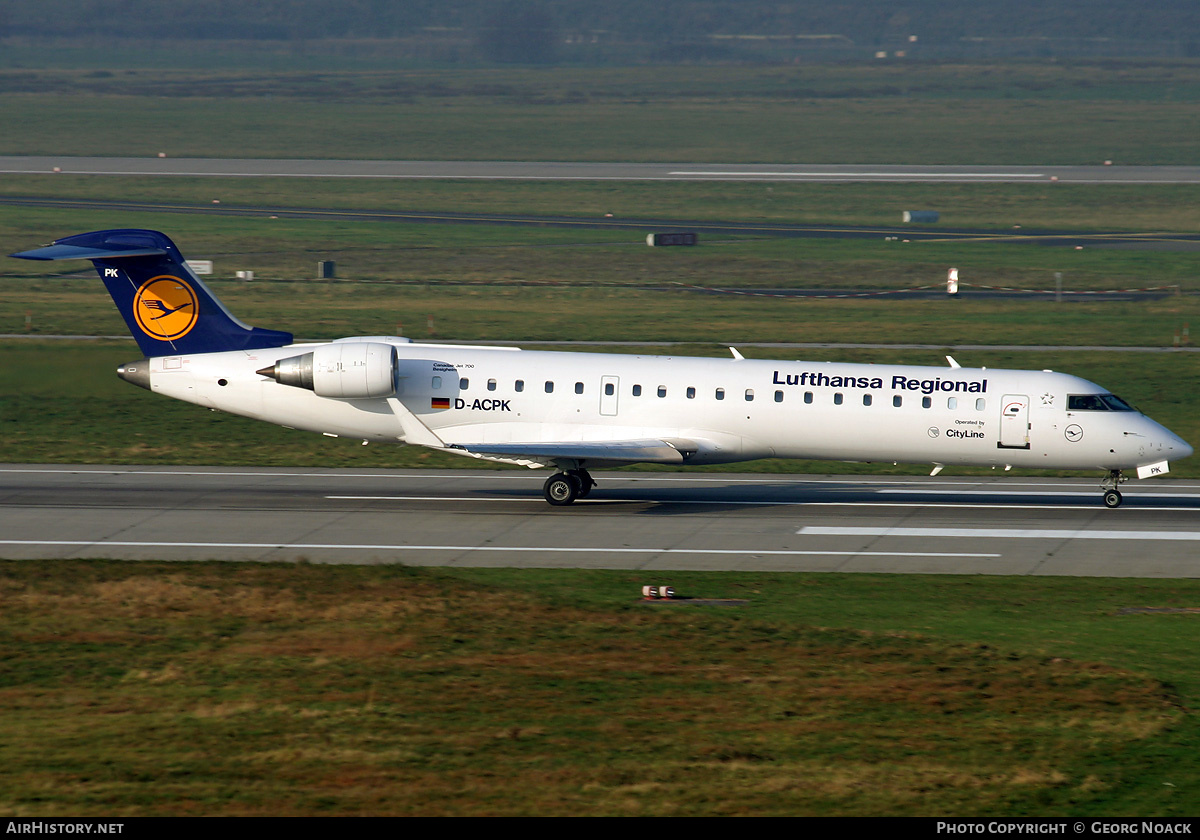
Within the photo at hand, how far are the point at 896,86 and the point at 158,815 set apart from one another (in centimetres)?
18497

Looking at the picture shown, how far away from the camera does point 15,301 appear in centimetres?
6103

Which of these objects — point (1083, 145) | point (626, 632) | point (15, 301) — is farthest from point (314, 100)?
→ point (626, 632)

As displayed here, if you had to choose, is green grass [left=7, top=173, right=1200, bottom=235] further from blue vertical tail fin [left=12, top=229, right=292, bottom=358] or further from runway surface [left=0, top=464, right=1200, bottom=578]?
blue vertical tail fin [left=12, top=229, right=292, bottom=358]

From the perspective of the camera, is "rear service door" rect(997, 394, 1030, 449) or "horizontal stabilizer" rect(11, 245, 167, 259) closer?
"horizontal stabilizer" rect(11, 245, 167, 259)

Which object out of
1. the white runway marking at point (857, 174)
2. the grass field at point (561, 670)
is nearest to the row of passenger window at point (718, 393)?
the grass field at point (561, 670)

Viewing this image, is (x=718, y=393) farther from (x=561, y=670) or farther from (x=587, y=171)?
(x=587, y=171)

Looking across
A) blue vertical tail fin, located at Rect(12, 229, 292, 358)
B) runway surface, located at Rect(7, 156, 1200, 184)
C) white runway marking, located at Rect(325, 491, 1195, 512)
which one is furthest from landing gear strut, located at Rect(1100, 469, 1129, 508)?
runway surface, located at Rect(7, 156, 1200, 184)

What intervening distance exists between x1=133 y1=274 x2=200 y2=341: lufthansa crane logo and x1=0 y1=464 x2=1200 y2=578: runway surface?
13.1ft

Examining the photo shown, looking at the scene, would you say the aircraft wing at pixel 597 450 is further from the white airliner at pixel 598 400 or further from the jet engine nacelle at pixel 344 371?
the jet engine nacelle at pixel 344 371

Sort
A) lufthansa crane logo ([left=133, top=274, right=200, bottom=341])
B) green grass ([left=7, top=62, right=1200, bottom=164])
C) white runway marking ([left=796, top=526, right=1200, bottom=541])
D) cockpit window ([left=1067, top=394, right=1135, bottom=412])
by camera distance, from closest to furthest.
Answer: white runway marking ([left=796, top=526, right=1200, bottom=541]) < cockpit window ([left=1067, top=394, right=1135, bottom=412]) < lufthansa crane logo ([left=133, top=274, right=200, bottom=341]) < green grass ([left=7, top=62, right=1200, bottom=164])

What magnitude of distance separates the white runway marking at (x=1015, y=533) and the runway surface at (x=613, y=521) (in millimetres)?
86

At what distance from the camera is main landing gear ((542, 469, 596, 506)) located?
110 feet

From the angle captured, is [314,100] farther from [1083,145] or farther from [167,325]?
[167,325]

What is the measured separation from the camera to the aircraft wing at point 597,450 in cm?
3203
